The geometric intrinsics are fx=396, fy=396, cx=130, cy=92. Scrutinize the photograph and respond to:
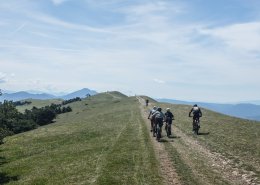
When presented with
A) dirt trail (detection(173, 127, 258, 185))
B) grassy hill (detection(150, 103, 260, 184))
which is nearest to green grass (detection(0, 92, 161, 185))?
grassy hill (detection(150, 103, 260, 184))

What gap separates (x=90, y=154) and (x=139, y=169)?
29.8 feet

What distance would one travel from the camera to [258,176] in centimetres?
2250

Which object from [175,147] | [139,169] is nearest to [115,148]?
[175,147]

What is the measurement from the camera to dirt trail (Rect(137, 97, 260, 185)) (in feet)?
71.4

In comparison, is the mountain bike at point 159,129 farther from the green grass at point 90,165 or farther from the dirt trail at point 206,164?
the dirt trail at point 206,164

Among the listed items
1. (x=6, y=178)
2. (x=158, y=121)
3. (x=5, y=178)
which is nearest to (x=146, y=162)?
(x=6, y=178)

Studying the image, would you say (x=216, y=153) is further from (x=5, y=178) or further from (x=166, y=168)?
(x=5, y=178)

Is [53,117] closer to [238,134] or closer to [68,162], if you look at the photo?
[238,134]

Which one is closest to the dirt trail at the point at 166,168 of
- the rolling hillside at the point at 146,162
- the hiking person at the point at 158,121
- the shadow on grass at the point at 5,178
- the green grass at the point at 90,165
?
the rolling hillside at the point at 146,162

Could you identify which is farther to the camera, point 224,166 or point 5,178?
point 5,178

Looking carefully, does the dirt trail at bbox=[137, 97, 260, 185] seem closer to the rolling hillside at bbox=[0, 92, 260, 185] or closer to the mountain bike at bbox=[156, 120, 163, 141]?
the rolling hillside at bbox=[0, 92, 260, 185]

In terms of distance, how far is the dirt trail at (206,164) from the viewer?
2177 cm

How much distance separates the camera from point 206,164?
25953 mm

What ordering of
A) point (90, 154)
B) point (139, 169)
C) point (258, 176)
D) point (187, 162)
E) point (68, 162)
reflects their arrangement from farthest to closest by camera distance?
point (90, 154) → point (68, 162) → point (187, 162) → point (139, 169) → point (258, 176)
